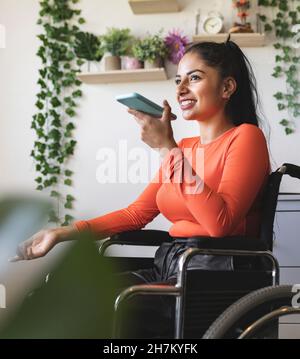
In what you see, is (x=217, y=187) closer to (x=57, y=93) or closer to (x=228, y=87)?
(x=228, y=87)

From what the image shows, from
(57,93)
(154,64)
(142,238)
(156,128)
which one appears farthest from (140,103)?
(57,93)

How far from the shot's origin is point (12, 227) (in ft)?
0.68

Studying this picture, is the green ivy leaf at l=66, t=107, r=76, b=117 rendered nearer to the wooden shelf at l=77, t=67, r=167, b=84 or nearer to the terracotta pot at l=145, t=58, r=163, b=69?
the wooden shelf at l=77, t=67, r=167, b=84

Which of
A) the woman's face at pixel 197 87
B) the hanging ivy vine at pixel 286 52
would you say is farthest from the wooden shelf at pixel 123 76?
the woman's face at pixel 197 87

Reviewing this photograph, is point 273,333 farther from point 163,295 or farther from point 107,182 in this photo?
point 107,182

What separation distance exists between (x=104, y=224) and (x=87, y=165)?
202 centimetres

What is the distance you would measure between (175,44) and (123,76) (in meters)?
0.37

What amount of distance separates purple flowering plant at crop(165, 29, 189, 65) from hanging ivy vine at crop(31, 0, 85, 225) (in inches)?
22.1

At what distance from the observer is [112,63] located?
10.4ft

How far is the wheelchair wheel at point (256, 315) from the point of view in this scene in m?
0.70

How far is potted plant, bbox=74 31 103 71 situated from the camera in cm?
326

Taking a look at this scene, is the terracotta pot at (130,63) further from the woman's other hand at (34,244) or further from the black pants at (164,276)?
the woman's other hand at (34,244)

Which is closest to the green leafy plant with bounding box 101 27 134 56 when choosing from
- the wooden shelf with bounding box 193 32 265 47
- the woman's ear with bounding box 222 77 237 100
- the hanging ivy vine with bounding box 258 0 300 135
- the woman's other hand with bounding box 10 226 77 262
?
the wooden shelf with bounding box 193 32 265 47
